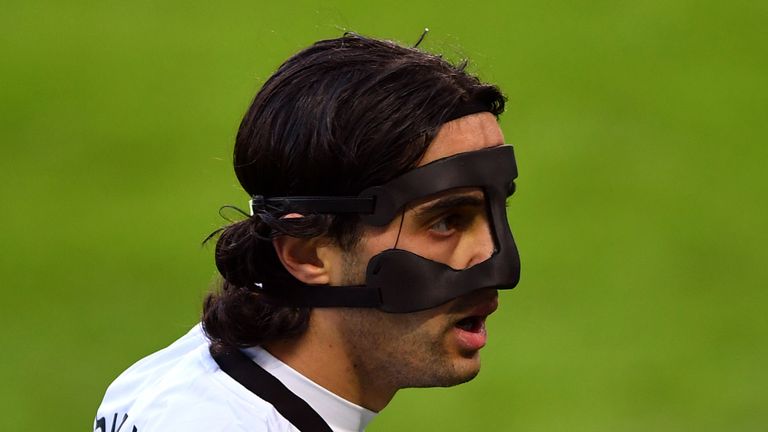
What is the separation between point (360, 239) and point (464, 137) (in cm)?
40

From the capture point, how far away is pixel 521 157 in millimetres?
10617

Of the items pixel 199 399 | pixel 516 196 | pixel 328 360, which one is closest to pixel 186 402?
pixel 199 399

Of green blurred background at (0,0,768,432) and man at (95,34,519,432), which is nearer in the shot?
man at (95,34,519,432)

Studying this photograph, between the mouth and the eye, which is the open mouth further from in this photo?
the eye

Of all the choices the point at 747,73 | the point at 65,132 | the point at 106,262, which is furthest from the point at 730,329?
the point at 65,132

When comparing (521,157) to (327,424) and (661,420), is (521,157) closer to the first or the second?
(661,420)

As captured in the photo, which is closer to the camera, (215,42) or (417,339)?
(417,339)

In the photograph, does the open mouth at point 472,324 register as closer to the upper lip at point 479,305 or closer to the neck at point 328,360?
the upper lip at point 479,305

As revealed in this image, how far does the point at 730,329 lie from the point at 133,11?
5.28m

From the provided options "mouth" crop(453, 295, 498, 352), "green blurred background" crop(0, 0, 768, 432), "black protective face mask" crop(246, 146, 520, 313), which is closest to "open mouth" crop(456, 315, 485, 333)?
"mouth" crop(453, 295, 498, 352)

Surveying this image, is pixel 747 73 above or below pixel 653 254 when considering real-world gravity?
above

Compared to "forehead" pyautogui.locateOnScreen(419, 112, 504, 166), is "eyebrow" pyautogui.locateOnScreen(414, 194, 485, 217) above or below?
below

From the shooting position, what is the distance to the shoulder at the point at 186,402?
3896mm

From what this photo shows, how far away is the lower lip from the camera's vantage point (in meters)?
4.16
